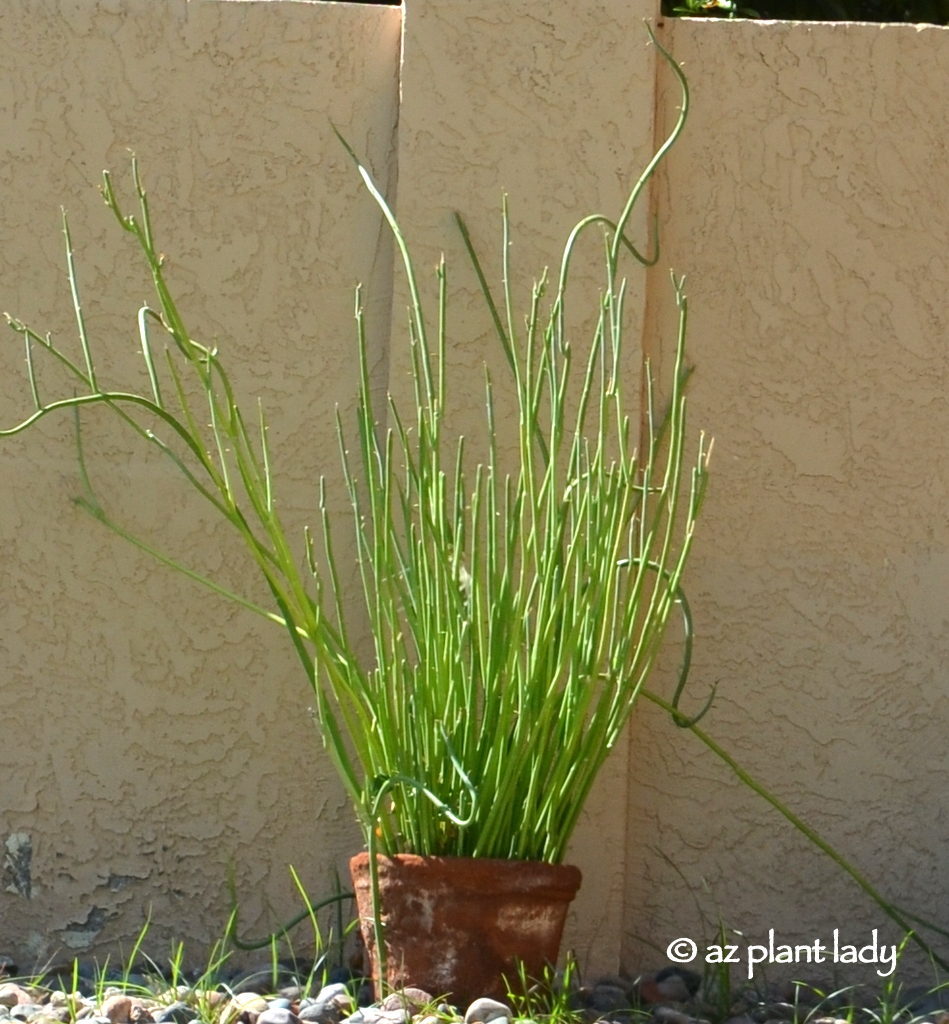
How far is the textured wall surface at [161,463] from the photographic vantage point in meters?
2.91

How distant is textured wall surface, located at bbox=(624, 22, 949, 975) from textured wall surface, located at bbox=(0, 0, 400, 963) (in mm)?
640

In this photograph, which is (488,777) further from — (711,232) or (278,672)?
(711,232)

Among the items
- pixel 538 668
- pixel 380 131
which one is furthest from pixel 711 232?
pixel 538 668

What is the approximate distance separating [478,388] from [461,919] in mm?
1032

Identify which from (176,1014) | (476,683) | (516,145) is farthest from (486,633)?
(516,145)

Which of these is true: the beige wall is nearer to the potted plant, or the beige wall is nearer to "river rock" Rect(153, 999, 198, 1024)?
the potted plant

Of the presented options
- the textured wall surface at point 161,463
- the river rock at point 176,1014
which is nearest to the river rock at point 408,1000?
the river rock at point 176,1014

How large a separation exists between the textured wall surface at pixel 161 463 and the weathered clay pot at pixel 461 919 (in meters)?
0.54

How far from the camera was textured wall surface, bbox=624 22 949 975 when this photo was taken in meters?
2.97

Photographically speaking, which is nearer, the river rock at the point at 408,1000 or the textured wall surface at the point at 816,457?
the river rock at the point at 408,1000

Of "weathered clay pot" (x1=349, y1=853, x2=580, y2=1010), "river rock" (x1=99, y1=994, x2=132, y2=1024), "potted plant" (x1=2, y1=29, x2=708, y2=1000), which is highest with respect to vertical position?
"potted plant" (x1=2, y1=29, x2=708, y2=1000)

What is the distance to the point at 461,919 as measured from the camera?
2.33 meters

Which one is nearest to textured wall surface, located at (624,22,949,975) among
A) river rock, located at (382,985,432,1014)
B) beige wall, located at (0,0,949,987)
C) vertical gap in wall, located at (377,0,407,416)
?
beige wall, located at (0,0,949,987)

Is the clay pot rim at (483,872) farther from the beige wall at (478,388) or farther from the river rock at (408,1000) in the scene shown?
the beige wall at (478,388)
